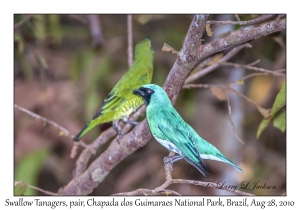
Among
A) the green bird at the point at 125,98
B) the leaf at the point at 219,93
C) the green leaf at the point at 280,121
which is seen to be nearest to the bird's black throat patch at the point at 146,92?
the green bird at the point at 125,98

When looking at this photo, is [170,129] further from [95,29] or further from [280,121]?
[95,29]

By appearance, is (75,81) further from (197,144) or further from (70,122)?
(197,144)

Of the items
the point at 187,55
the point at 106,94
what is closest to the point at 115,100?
the point at 187,55

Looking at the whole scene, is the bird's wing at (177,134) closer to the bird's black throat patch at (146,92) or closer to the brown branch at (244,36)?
the bird's black throat patch at (146,92)

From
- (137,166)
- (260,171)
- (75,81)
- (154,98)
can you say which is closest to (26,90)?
(75,81)

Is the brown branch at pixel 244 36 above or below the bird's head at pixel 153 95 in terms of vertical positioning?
above
